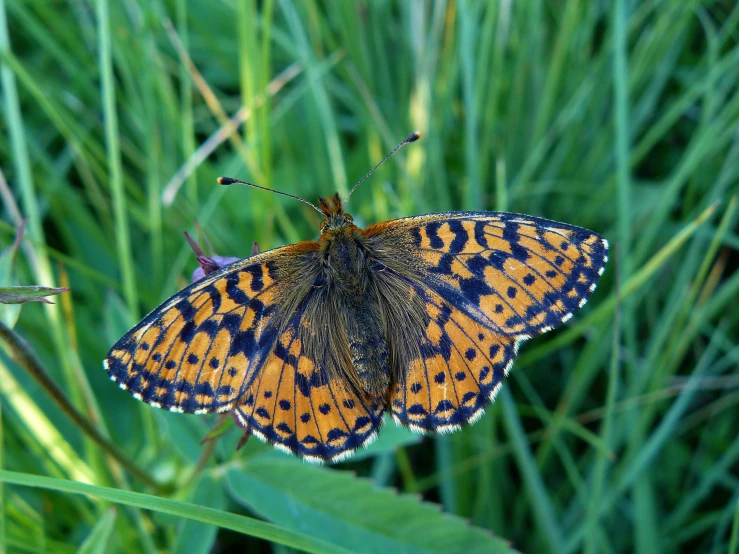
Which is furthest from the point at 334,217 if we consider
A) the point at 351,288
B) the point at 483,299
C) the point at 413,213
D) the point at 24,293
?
the point at 24,293

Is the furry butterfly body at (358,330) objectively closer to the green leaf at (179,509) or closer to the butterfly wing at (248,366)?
the butterfly wing at (248,366)

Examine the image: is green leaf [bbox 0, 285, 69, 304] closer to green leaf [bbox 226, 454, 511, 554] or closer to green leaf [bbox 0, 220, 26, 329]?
green leaf [bbox 0, 220, 26, 329]

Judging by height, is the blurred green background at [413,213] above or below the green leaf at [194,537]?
above

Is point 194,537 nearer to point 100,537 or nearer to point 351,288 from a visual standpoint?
point 100,537

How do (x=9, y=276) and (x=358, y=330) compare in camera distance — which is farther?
(x=358, y=330)

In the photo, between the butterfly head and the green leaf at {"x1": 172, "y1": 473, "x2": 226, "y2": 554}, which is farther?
the butterfly head

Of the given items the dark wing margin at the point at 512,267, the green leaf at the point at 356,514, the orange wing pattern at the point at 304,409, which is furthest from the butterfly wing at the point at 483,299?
the green leaf at the point at 356,514

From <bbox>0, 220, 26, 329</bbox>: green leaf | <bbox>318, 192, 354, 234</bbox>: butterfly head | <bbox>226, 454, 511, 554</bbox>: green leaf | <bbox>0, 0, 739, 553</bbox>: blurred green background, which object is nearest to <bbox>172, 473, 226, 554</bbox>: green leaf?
<bbox>0, 0, 739, 553</bbox>: blurred green background

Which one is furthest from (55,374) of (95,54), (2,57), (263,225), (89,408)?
(95,54)
